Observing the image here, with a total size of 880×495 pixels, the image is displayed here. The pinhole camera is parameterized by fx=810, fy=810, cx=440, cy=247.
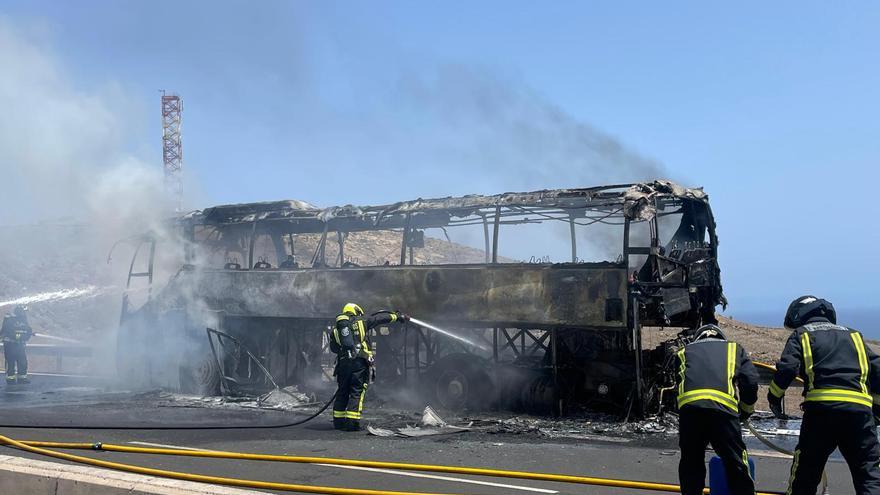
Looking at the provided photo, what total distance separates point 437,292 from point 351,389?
2.77 meters

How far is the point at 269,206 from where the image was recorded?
16.8 meters

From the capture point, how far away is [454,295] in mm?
13422

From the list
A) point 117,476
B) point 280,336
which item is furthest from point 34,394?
point 117,476

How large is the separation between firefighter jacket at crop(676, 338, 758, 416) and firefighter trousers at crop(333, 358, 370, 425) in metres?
6.21

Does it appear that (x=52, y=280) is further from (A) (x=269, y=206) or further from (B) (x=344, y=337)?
(B) (x=344, y=337)

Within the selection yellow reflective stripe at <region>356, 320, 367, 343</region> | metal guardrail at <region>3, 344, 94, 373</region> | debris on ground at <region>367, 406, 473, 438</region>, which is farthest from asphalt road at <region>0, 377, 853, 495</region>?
metal guardrail at <region>3, 344, 94, 373</region>

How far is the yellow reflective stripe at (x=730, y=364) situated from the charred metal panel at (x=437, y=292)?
18.4 ft

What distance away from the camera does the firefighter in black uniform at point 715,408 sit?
227 inches

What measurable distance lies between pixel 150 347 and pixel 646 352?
10.7m

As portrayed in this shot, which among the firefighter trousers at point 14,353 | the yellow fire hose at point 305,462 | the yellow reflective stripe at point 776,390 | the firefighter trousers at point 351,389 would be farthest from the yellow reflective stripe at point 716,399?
the firefighter trousers at point 14,353

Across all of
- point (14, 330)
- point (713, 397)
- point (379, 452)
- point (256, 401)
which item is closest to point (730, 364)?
point (713, 397)

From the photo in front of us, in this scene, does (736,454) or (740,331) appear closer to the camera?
(736,454)

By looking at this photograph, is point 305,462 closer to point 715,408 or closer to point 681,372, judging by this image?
point 681,372

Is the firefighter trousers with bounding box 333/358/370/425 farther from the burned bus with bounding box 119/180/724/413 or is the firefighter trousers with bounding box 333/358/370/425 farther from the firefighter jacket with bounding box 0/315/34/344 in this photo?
the firefighter jacket with bounding box 0/315/34/344
